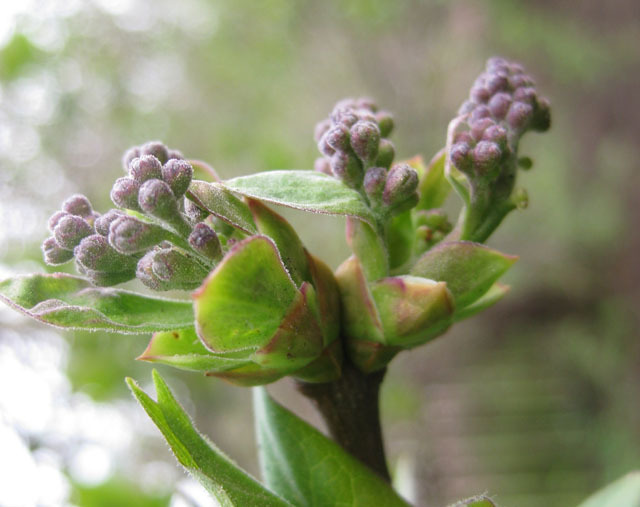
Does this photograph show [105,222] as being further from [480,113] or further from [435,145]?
[435,145]

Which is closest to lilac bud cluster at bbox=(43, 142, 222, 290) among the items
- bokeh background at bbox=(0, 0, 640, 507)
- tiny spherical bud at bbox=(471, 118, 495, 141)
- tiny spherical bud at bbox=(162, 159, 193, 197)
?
tiny spherical bud at bbox=(162, 159, 193, 197)

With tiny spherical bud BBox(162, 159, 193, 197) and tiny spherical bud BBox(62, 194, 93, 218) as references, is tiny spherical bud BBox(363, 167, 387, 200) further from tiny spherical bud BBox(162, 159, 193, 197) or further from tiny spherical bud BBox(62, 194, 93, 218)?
tiny spherical bud BBox(62, 194, 93, 218)

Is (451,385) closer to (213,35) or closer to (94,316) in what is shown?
(213,35)

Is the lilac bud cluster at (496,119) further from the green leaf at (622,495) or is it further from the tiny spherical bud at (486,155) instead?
the green leaf at (622,495)

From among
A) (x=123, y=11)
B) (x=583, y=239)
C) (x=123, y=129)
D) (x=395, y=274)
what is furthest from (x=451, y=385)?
(x=395, y=274)

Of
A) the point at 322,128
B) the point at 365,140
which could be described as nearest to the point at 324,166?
the point at 322,128
